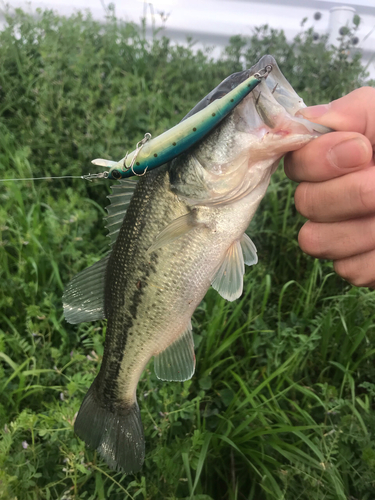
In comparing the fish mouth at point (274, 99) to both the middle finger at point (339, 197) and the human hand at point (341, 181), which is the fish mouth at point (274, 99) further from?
the middle finger at point (339, 197)

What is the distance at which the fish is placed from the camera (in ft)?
3.56

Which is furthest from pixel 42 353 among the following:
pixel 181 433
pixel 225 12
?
pixel 225 12

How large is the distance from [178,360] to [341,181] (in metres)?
0.91

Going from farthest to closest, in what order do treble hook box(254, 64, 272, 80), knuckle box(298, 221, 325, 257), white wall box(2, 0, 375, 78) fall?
1. white wall box(2, 0, 375, 78)
2. knuckle box(298, 221, 325, 257)
3. treble hook box(254, 64, 272, 80)

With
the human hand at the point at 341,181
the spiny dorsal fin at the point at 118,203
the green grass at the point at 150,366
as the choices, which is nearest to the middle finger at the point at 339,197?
the human hand at the point at 341,181

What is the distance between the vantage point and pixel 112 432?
1.45m

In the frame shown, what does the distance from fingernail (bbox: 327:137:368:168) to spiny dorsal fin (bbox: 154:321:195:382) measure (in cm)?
82

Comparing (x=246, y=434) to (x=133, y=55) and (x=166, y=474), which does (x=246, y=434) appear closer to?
(x=166, y=474)

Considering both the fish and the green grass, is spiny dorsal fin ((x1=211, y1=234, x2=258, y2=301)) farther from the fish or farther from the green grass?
the green grass

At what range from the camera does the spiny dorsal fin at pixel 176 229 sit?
45.3 inches

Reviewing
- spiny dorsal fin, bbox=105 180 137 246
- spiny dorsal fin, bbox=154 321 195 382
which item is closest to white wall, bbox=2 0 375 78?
spiny dorsal fin, bbox=105 180 137 246

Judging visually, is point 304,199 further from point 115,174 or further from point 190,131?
point 115,174

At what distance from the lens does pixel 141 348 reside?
1.38 m

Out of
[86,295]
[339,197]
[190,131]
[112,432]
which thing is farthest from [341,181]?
[112,432]
